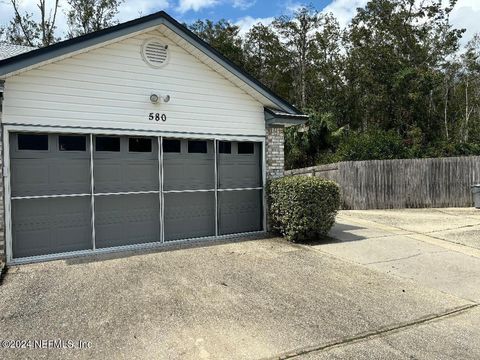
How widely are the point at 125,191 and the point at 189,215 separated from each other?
1.60 m

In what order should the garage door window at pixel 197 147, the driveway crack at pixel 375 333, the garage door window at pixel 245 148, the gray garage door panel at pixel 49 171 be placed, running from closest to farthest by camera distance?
the driveway crack at pixel 375 333 < the gray garage door panel at pixel 49 171 < the garage door window at pixel 197 147 < the garage door window at pixel 245 148

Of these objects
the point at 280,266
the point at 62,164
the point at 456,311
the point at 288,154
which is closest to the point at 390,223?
the point at 280,266

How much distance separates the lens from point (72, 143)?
746 cm

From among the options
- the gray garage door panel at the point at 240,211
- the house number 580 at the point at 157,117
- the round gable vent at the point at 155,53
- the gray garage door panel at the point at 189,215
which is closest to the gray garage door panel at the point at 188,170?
the gray garage door panel at the point at 189,215

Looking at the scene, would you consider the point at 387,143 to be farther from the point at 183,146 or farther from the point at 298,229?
the point at 183,146

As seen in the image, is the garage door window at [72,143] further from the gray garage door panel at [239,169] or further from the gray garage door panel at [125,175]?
the gray garage door panel at [239,169]

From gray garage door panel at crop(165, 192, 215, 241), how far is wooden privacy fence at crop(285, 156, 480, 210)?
756cm

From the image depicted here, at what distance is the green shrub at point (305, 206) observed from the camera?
8516 mm

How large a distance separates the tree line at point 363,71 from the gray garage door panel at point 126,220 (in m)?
13.4

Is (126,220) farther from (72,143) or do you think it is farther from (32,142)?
(32,142)

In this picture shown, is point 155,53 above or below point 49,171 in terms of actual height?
above

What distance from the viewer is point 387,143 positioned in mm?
17250

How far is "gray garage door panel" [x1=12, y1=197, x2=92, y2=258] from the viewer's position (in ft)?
23.0

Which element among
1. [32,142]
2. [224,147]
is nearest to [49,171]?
[32,142]
